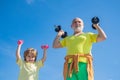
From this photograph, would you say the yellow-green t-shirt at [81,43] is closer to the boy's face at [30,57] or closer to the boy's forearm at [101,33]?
the boy's forearm at [101,33]

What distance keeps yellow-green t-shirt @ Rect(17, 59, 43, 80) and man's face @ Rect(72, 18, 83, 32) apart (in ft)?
5.66

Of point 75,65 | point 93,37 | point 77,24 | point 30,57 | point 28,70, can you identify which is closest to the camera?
point 75,65

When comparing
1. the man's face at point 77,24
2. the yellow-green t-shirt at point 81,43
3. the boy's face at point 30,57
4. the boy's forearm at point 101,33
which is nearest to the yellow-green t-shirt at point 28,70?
the boy's face at point 30,57

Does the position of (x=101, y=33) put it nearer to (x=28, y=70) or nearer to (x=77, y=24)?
(x=77, y=24)

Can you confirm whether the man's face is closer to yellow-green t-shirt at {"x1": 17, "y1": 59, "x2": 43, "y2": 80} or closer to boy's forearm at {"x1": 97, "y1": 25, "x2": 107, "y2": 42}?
boy's forearm at {"x1": 97, "y1": 25, "x2": 107, "y2": 42}

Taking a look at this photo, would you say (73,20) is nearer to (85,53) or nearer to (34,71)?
(85,53)

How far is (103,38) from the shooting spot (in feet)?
23.2

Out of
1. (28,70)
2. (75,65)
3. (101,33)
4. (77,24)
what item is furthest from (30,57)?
(101,33)

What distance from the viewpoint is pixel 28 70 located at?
8375mm

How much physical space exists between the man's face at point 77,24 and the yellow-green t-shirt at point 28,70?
68.0 inches

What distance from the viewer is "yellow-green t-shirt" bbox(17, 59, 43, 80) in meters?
8.27

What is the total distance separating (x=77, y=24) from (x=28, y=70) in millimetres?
1982

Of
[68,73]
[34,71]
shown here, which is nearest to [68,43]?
[68,73]

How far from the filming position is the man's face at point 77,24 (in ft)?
24.3
